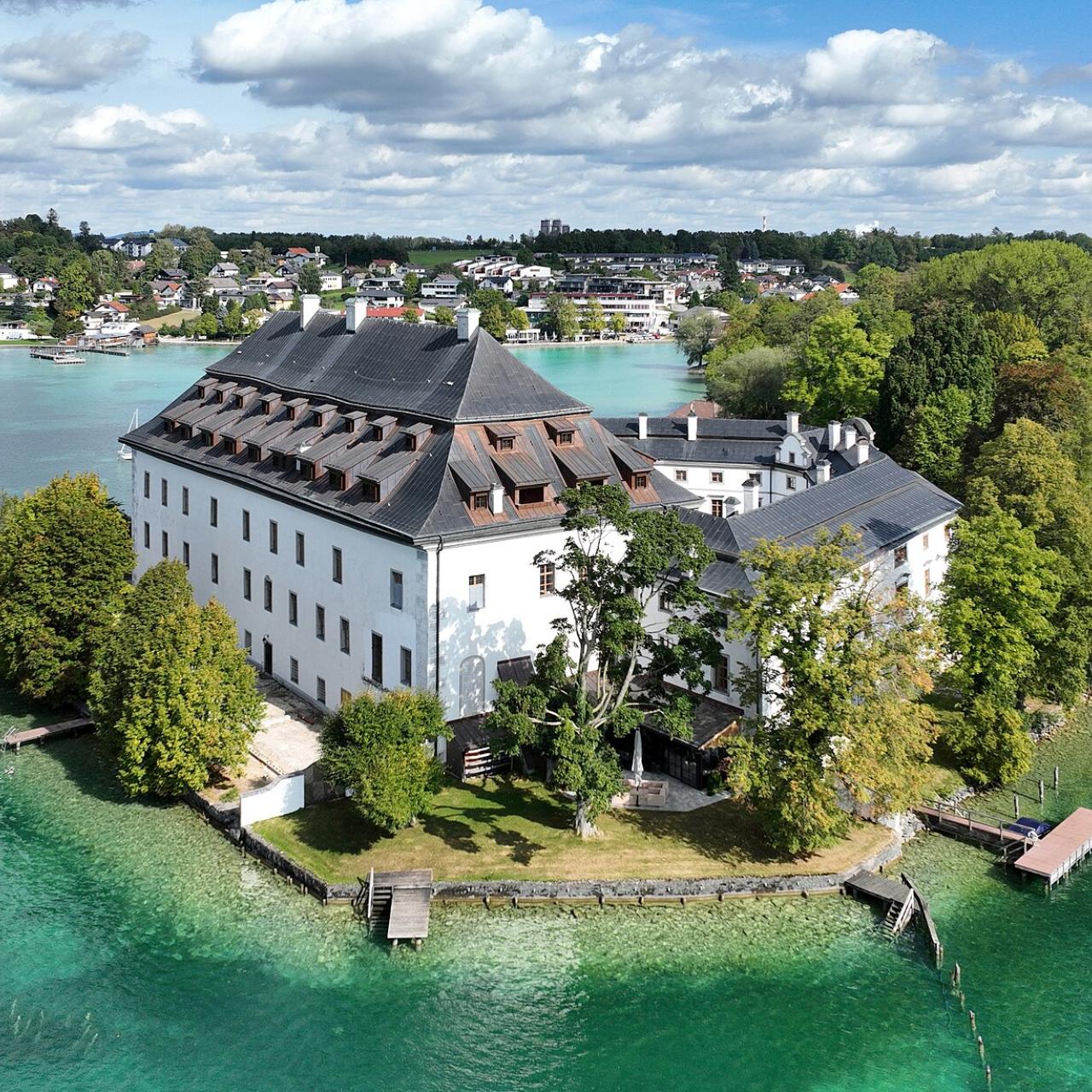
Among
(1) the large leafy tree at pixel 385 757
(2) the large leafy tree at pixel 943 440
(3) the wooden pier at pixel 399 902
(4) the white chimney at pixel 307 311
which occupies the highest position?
(4) the white chimney at pixel 307 311

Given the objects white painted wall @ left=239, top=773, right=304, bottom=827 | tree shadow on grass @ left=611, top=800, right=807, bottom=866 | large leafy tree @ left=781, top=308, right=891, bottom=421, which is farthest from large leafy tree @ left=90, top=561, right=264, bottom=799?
large leafy tree @ left=781, top=308, right=891, bottom=421

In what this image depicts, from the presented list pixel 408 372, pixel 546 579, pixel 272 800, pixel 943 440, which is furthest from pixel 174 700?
pixel 943 440

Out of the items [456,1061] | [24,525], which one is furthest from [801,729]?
[24,525]

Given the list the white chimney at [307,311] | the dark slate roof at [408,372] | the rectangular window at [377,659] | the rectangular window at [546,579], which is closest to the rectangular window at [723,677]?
the rectangular window at [546,579]

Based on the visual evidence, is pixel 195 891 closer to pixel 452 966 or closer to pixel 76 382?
pixel 452 966

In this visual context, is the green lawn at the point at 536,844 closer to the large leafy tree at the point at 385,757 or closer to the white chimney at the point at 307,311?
the large leafy tree at the point at 385,757

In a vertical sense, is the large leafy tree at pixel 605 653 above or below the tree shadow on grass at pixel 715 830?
above
